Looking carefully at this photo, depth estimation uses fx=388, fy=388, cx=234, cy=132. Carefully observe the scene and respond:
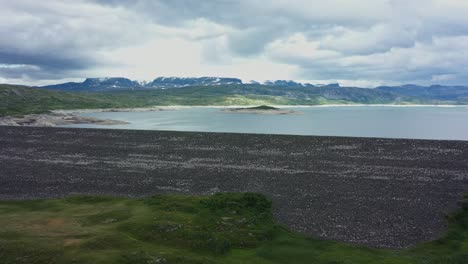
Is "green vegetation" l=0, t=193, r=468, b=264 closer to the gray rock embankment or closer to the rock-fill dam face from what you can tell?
the rock-fill dam face

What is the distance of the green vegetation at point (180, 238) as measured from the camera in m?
17.8

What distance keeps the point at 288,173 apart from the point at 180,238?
68.2 feet

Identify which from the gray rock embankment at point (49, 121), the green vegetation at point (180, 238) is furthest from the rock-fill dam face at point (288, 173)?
the gray rock embankment at point (49, 121)

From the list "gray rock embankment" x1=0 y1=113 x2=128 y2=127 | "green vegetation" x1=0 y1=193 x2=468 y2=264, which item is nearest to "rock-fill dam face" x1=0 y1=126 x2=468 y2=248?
"green vegetation" x1=0 y1=193 x2=468 y2=264

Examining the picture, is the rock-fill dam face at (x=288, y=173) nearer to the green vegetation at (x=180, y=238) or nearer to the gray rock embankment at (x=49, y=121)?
the green vegetation at (x=180, y=238)

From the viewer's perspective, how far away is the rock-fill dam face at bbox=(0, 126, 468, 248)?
1042 inches

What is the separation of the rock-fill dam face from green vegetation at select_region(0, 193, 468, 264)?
81.7 inches

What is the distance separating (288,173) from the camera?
3941 cm

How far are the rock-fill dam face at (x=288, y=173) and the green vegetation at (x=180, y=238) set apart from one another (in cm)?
207

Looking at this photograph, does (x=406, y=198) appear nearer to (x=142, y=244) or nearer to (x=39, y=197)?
(x=142, y=244)

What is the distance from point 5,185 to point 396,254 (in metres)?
34.4

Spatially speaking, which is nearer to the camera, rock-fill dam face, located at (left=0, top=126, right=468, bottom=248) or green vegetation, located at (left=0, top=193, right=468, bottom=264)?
green vegetation, located at (left=0, top=193, right=468, bottom=264)

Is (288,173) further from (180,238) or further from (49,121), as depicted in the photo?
(49,121)

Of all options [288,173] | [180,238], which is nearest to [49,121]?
[288,173]
